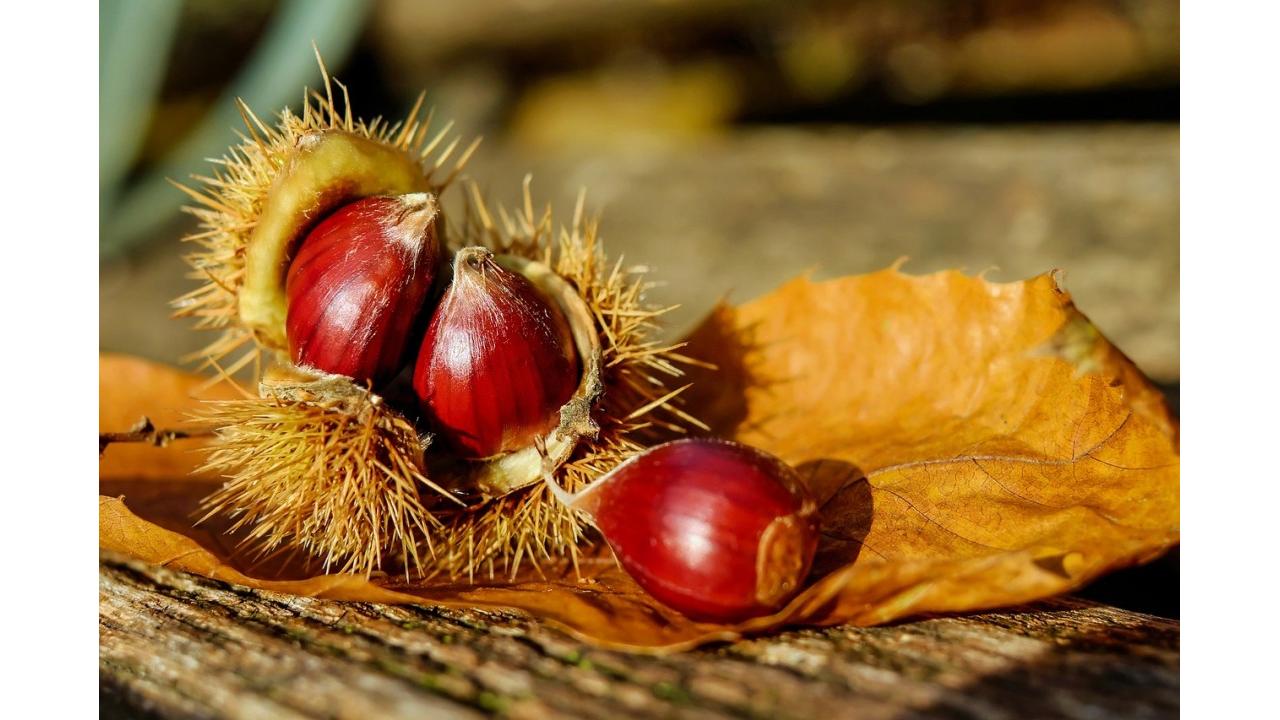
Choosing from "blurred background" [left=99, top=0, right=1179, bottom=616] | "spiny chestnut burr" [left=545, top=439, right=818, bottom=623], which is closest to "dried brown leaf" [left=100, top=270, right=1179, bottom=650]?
"spiny chestnut burr" [left=545, top=439, right=818, bottom=623]

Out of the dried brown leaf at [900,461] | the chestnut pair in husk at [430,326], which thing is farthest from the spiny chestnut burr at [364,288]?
the dried brown leaf at [900,461]

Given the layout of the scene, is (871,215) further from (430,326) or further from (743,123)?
(430,326)

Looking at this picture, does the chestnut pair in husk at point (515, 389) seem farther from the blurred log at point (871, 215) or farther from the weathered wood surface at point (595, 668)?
the blurred log at point (871, 215)

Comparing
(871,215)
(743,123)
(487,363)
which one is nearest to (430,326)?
(487,363)

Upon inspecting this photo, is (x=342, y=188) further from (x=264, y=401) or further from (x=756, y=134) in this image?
(x=756, y=134)

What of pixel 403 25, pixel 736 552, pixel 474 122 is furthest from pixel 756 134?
pixel 736 552

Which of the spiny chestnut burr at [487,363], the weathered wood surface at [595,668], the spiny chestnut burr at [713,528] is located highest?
the spiny chestnut burr at [487,363]
